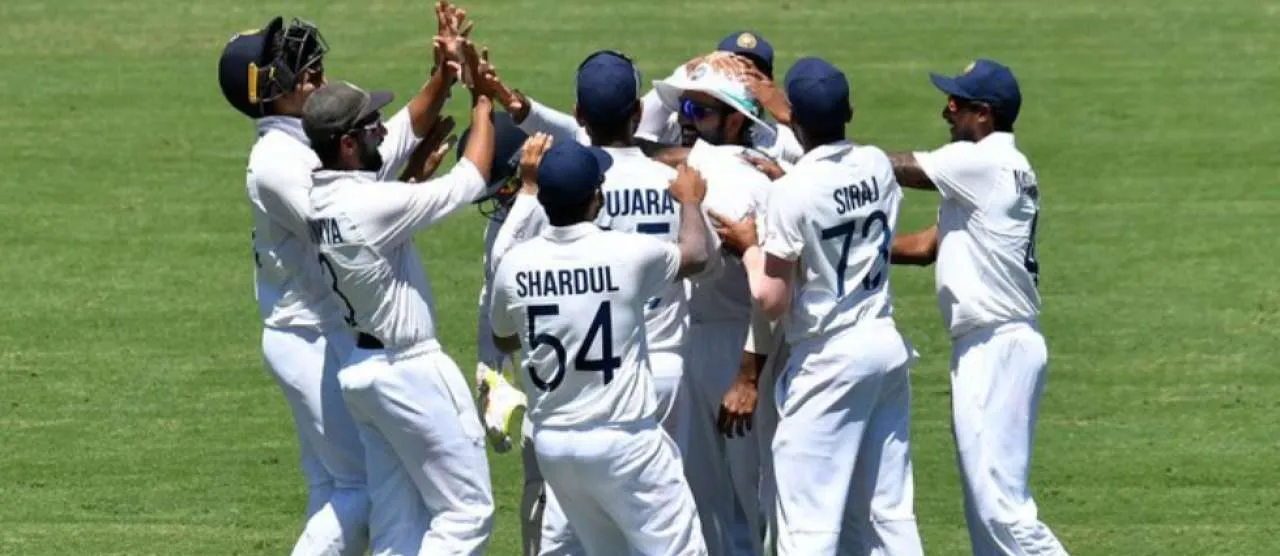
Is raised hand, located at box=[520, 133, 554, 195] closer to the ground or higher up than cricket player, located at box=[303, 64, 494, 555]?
higher up

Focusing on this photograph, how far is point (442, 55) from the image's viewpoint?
966 centimetres

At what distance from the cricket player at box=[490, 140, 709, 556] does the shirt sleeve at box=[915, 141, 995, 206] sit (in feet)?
4.57

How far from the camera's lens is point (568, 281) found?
874cm

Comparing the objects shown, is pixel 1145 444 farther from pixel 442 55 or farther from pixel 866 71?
pixel 866 71

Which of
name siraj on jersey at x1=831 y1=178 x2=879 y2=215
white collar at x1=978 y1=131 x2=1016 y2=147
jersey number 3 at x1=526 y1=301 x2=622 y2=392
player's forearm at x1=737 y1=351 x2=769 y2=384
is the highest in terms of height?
white collar at x1=978 y1=131 x2=1016 y2=147

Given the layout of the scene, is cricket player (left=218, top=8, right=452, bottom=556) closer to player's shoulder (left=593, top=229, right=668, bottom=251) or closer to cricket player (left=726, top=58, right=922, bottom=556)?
player's shoulder (left=593, top=229, right=668, bottom=251)

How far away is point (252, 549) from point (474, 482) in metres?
2.36

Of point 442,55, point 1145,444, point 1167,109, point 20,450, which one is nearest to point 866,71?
point 1167,109

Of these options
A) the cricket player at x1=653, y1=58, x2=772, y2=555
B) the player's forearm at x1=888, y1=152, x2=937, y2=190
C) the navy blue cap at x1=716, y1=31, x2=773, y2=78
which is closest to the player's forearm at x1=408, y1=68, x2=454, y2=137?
the cricket player at x1=653, y1=58, x2=772, y2=555

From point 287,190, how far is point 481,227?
8877 mm

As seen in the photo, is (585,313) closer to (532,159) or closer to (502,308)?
(502,308)

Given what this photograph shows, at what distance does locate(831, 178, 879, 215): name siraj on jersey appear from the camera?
9.16m

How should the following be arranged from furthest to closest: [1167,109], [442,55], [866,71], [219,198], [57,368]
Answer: [866,71]
[1167,109]
[219,198]
[57,368]
[442,55]

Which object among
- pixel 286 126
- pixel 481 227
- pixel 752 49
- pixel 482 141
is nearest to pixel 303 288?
pixel 286 126
